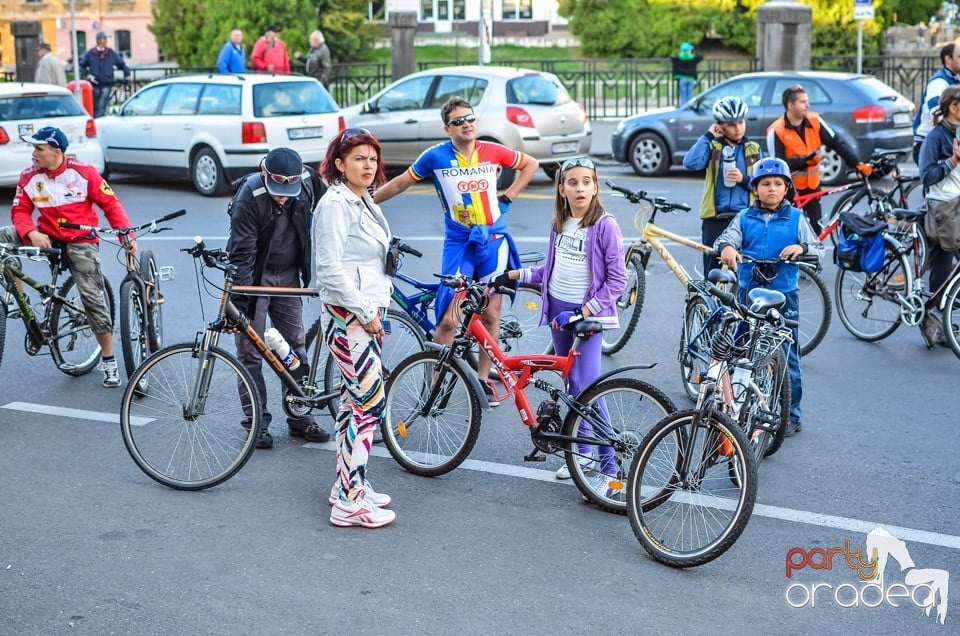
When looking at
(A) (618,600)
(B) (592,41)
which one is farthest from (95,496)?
(B) (592,41)

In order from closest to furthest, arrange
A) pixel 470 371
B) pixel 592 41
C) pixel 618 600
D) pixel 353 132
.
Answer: pixel 618 600, pixel 353 132, pixel 470 371, pixel 592 41

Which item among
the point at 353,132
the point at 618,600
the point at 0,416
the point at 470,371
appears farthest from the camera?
the point at 0,416

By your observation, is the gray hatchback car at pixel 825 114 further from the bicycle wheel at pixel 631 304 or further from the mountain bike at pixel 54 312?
the mountain bike at pixel 54 312

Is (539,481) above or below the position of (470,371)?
below

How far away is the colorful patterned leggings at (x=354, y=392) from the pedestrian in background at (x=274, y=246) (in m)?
0.86

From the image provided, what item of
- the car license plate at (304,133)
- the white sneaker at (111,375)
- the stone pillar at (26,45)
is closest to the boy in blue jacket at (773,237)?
the white sneaker at (111,375)

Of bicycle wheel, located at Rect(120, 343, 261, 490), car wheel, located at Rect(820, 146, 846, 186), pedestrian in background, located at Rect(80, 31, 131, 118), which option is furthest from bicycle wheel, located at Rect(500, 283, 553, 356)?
pedestrian in background, located at Rect(80, 31, 131, 118)

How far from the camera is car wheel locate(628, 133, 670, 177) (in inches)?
757

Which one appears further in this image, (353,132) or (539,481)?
(539,481)

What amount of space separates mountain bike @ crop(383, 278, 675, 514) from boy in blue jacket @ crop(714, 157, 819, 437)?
1.42m

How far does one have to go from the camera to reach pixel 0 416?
777 cm

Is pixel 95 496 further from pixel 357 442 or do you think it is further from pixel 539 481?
pixel 539 481

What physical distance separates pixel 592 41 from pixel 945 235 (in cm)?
5547

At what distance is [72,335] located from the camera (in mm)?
8617
